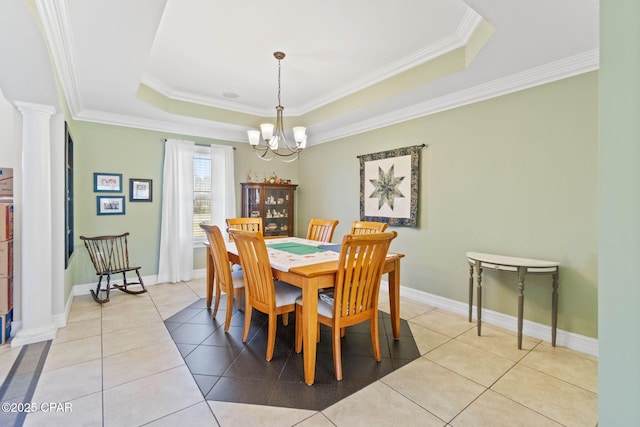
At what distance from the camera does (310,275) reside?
207cm

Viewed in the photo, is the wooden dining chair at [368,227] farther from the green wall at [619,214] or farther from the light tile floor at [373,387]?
the green wall at [619,214]

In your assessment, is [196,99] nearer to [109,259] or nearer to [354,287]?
[109,259]

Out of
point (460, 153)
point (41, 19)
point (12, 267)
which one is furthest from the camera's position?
point (460, 153)

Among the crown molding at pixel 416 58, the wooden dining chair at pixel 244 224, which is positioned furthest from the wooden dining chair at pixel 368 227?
the crown molding at pixel 416 58

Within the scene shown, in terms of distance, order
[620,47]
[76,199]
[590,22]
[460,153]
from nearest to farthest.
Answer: [620,47], [590,22], [460,153], [76,199]

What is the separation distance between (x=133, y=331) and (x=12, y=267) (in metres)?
1.27

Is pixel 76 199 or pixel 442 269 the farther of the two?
pixel 76 199

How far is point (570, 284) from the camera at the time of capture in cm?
266

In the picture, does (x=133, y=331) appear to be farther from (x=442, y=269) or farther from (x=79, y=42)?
(x=442, y=269)

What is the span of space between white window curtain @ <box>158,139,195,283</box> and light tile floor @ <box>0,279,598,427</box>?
1.67 m

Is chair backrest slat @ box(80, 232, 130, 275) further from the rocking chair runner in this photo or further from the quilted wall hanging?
the quilted wall hanging

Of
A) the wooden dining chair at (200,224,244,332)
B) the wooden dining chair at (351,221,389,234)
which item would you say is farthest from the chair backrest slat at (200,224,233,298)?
the wooden dining chair at (351,221,389,234)

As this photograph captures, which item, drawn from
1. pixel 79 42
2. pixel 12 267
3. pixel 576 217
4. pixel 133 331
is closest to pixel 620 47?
pixel 576 217

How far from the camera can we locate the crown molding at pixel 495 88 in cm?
255
